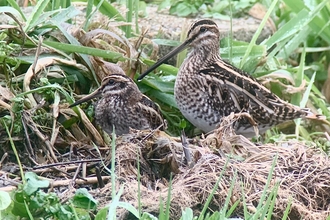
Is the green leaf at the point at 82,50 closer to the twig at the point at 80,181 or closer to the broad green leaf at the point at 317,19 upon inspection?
the twig at the point at 80,181

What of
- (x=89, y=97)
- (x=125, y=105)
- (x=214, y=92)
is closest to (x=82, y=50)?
(x=89, y=97)

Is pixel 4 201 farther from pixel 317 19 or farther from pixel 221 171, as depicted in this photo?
pixel 317 19

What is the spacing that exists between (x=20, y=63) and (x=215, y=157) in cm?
161

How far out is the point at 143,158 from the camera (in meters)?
5.30

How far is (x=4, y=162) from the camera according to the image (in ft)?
17.6

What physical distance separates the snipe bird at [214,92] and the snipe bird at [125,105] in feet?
0.99

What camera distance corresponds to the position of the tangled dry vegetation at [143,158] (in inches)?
187

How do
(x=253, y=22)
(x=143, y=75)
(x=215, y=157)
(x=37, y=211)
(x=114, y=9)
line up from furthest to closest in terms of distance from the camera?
(x=253, y=22) → (x=114, y=9) → (x=143, y=75) → (x=215, y=157) → (x=37, y=211)

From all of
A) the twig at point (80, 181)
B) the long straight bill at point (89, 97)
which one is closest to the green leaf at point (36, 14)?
the long straight bill at point (89, 97)

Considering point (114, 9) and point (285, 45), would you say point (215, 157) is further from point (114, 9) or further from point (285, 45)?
point (285, 45)

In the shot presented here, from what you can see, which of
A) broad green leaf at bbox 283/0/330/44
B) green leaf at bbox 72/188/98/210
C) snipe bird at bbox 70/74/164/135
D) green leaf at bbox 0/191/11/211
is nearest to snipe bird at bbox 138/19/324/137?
snipe bird at bbox 70/74/164/135

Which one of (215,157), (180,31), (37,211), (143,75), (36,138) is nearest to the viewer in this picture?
(37,211)

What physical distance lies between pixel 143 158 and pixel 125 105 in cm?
70

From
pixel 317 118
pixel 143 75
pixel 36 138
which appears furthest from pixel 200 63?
pixel 36 138
